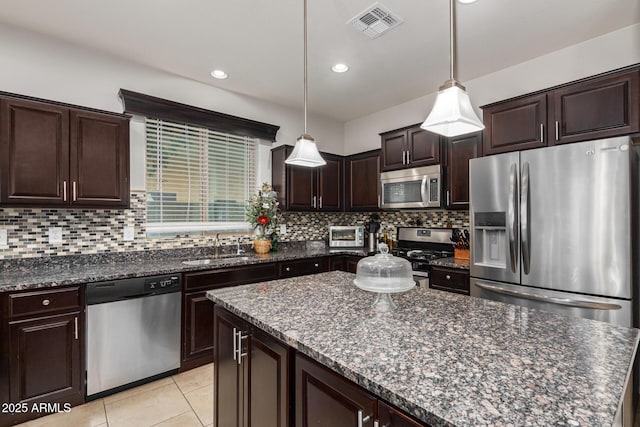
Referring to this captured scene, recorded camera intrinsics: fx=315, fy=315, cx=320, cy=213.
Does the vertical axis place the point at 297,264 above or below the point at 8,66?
below

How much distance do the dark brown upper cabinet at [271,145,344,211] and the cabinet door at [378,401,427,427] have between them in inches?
122

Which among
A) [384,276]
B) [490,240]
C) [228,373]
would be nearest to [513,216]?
[490,240]

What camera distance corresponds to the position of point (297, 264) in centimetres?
351

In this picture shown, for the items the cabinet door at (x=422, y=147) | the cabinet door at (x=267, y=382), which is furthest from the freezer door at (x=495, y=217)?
the cabinet door at (x=267, y=382)

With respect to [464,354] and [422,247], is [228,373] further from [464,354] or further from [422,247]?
[422,247]

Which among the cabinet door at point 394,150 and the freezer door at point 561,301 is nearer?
the freezer door at point 561,301

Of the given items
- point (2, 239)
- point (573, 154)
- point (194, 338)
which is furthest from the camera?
point (194, 338)

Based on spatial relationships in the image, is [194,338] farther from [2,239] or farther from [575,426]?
[575,426]

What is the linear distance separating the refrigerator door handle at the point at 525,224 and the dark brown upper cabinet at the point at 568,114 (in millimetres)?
344

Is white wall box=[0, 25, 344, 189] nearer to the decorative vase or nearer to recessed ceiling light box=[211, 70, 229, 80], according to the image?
recessed ceiling light box=[211, 70, 229, 80]

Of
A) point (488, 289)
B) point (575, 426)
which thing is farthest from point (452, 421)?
point (488, 289)

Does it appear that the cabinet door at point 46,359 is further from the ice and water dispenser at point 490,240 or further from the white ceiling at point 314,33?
the ice and water dispenser at point 490,240

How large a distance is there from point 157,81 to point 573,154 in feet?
11.8

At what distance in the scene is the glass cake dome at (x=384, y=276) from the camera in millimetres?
1372
